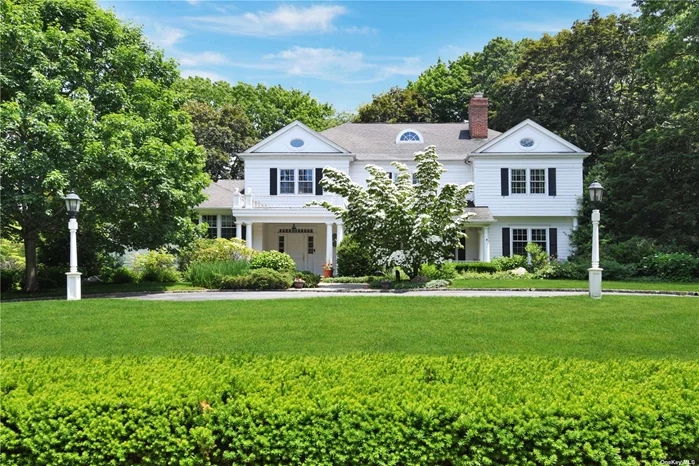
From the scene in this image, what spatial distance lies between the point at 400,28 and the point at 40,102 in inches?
411

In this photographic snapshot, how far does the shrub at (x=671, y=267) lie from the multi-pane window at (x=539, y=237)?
5.82 m

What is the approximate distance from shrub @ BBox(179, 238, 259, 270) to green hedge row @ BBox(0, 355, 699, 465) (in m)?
17.1

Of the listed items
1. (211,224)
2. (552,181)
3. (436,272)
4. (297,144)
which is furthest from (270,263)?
(552,181)

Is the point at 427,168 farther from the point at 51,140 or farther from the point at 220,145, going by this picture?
the point at 220,145

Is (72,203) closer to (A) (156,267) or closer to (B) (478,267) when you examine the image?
(A) (156,267)

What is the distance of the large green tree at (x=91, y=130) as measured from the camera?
612 inches

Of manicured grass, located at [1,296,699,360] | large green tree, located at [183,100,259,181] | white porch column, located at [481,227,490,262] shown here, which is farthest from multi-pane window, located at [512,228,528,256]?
large green tree, located at [183,100,259,181]

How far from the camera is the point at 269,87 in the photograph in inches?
1971

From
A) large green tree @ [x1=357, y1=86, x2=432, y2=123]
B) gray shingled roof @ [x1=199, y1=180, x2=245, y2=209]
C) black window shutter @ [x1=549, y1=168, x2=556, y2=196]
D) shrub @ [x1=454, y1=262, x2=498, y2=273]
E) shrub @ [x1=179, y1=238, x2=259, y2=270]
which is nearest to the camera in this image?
shrub @ [x1=179, y1=238, x2=259, y2=270]

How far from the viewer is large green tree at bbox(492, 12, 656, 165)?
3409cm

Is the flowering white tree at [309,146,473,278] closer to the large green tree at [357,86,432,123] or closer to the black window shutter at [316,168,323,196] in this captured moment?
the black window shutter at [316,168,323,196]

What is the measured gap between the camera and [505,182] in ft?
88.0

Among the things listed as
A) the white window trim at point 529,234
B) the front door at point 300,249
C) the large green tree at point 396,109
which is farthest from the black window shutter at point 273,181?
the large green tree at point 396,109

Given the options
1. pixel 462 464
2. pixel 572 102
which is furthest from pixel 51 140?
pixel 572 102
